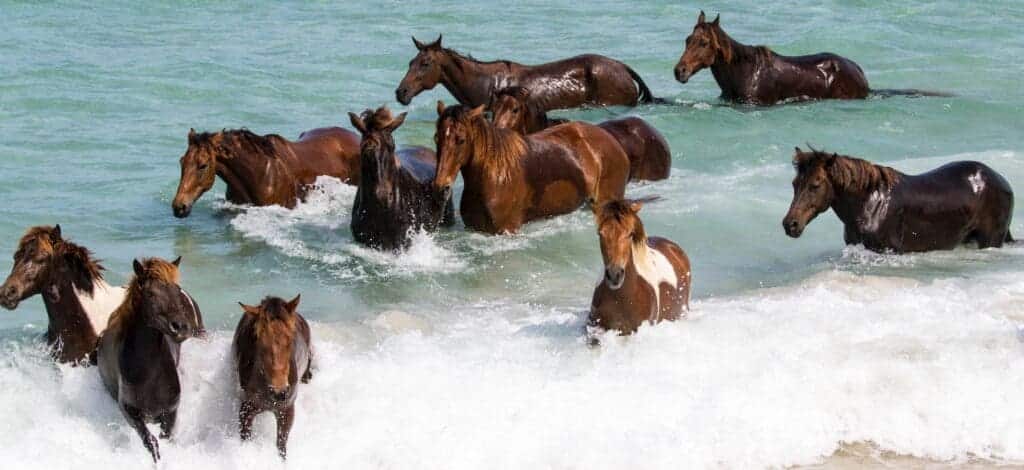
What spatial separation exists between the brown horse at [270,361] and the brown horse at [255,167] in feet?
12.8

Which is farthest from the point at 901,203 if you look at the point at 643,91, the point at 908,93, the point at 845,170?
the point at 908,93

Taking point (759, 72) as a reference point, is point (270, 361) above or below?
above

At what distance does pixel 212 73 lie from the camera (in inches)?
646

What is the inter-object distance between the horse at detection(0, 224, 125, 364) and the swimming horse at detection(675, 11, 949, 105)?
29.5ft

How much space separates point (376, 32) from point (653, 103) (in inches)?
234

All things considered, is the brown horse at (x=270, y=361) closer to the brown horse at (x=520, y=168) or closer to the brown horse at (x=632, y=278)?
the brown horse at (x=632, y=278)

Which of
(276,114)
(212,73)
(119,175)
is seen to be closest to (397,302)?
(119,175)

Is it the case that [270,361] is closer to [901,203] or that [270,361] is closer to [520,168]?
[520,168]

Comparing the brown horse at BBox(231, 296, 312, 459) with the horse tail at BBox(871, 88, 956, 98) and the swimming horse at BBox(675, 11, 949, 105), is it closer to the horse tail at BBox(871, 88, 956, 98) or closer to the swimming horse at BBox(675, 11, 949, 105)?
the swimming horse at BBox(675, 11, 949, 105)

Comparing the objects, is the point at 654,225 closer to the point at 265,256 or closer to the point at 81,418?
the point at 265,256

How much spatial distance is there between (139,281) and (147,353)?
302 mm

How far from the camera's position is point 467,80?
1405cm

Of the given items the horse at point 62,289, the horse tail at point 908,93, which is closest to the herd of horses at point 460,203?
the horse at point 62,289

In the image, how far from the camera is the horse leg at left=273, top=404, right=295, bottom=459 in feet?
19.6
